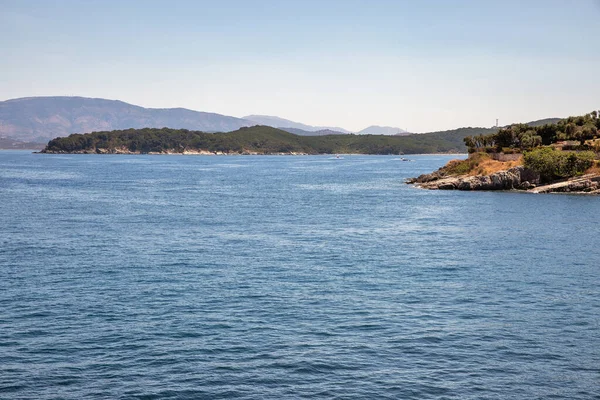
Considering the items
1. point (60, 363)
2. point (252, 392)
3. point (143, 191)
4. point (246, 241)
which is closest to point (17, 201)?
point (143, 191)

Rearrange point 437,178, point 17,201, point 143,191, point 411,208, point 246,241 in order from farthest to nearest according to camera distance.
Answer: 1. point 437,178
2. point 143,191
3. point 17,201
4. point 411,208
5. point 246,241

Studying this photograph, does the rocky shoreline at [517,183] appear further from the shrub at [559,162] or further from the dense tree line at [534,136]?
the dense tree line at [534,136]

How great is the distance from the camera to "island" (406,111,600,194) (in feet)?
379

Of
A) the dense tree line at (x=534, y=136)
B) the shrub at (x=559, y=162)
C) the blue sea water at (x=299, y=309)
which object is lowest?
the blue sea water at (x=299, y=309)

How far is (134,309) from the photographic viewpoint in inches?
1454

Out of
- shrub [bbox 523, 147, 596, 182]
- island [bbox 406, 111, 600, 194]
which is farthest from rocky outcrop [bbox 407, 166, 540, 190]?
shrub [bbox 523, 147, 596, 182]

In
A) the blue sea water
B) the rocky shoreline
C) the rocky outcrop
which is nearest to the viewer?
the blue sea water

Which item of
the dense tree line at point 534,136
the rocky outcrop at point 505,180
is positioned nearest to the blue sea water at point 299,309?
the rocky outcrop at point 505,180

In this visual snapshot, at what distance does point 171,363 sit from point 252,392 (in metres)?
5.00

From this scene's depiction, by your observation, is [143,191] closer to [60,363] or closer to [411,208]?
[411,208]

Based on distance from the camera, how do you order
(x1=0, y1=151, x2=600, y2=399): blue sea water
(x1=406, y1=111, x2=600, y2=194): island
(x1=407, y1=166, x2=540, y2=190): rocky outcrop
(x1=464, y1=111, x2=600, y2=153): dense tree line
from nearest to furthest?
(x1=0, y1=151, x2=600, y2=399): blue sea water, (x1=406, y1=111, x2=600, y2=194): island, (x1=407, y1=166, x2=540, y2=190): rocky outcrop, (x1=464, y1=111, x2=600, y2=153): dense tree line

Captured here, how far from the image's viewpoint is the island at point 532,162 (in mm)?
115438

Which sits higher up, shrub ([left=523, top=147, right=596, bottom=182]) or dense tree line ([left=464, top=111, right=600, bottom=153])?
dense tree line ([left=464, top=111, right=600, bottom=153])

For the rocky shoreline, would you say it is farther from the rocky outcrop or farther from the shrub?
the shrub
